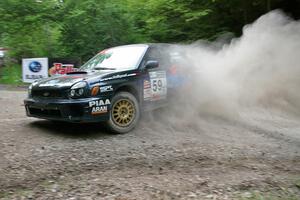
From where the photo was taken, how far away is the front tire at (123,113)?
7.34m

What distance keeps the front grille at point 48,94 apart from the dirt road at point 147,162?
64cm

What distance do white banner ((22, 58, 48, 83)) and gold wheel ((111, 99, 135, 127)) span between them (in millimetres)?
12386

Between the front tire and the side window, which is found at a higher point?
the side window

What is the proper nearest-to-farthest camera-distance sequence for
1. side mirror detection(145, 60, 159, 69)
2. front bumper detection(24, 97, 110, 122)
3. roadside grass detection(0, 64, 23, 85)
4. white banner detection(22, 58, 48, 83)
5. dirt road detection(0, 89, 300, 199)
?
dirt road detection(0, 89, 300, 199) → front bumper detection(24, 97, 110, 122) → side mirror detection(145, 60, 159, 69) → white banner detection(22, 58, 48, 83) → roadside grass detection(0, 64, 23, 85)

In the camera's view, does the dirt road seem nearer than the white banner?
Yes

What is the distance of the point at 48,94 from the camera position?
7.22m

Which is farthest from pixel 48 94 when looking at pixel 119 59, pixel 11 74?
pixel 11 74

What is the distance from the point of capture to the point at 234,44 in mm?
11883

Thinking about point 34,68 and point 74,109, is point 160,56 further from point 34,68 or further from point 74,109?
point 34,68

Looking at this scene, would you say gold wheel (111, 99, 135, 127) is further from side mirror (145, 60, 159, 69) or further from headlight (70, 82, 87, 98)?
side mirror (145, 60, 159, 69)

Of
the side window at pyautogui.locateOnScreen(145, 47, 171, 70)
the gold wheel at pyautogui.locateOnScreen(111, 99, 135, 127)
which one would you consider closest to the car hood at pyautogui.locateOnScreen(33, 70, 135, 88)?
the gold wheel at pyautogui.locateOnScreen(111, 99, 135, 127)

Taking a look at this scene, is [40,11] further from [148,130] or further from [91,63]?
[148,130]

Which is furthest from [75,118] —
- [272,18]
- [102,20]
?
[102,20]

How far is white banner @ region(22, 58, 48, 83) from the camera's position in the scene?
62.5 ft
